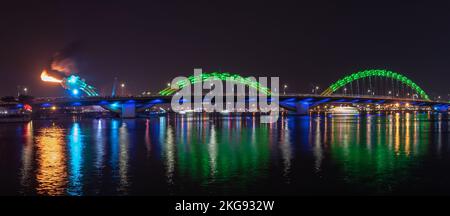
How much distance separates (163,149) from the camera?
3228 centimetres

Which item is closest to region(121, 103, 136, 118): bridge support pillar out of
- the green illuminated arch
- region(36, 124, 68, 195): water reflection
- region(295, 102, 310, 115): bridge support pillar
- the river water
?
the green illuminated arch

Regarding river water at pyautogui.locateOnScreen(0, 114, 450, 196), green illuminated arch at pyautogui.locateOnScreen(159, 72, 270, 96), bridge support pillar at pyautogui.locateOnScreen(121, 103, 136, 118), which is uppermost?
green illuminated arch at pyautogui.locateOnScreen(159, 72, 270, 96)

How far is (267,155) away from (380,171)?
7460 millimetres

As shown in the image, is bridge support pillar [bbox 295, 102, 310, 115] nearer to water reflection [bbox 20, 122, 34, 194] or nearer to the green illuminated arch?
the green illuminated arch

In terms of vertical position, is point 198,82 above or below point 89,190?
above

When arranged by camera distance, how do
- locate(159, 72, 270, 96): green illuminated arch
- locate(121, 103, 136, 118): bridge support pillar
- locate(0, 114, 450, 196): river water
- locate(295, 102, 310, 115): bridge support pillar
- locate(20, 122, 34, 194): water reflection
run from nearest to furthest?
locate(0, 114, 450, 196): river water
locate(20, 122, 34, 194): water reflection
locate(121, 103, 136, 118): bridge support pillar
locate(159, 72, 270, 96): green illuminated arch
locate(295, 102, 310, 115): bridge support pillar

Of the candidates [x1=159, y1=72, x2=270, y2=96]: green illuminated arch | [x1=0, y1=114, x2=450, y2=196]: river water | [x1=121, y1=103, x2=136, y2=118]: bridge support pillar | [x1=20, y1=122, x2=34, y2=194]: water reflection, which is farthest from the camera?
[x1=159, y1=72, x2=270, y2=96]: green illuminated arch

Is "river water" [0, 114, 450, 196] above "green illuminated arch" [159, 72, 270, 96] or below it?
below

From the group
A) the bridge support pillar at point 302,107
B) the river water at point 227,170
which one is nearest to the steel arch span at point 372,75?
the bridge support pillar at point 302,107

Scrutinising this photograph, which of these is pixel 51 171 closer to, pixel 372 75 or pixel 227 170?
pixel 227 170

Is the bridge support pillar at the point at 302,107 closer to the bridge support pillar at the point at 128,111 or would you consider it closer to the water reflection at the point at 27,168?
the bridge support pillar at the point at 128,111
